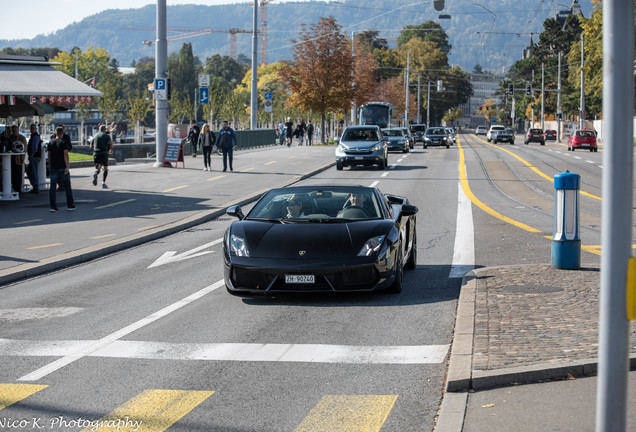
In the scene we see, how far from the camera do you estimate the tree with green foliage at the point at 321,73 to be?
63.2 meters

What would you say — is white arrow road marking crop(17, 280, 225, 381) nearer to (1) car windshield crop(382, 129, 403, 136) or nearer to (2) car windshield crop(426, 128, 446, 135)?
(1) car windshield crop(382, 129, 403, 136)

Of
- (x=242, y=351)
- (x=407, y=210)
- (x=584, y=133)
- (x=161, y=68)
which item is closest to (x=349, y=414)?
(x=242, y=351)

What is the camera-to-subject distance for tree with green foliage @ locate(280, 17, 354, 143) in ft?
207

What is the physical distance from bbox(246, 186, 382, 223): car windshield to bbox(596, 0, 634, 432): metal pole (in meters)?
6.59

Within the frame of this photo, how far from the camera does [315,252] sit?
9617 mm

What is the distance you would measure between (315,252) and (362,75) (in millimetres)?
61503

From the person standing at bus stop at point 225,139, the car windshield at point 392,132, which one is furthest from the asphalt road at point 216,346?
the car windshield at point 392,132

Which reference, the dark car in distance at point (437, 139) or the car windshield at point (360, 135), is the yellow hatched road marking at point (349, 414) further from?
the dark car in distance at point (437, 139)

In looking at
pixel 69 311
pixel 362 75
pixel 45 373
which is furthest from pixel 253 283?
pixel 362 75

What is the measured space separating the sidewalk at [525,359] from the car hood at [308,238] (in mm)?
1270

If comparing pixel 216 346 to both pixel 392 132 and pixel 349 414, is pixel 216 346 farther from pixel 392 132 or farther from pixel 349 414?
pixel 392 132

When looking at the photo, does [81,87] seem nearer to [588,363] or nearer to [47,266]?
[47,266]

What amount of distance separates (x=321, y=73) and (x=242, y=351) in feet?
187

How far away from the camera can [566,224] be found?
10.9 m
